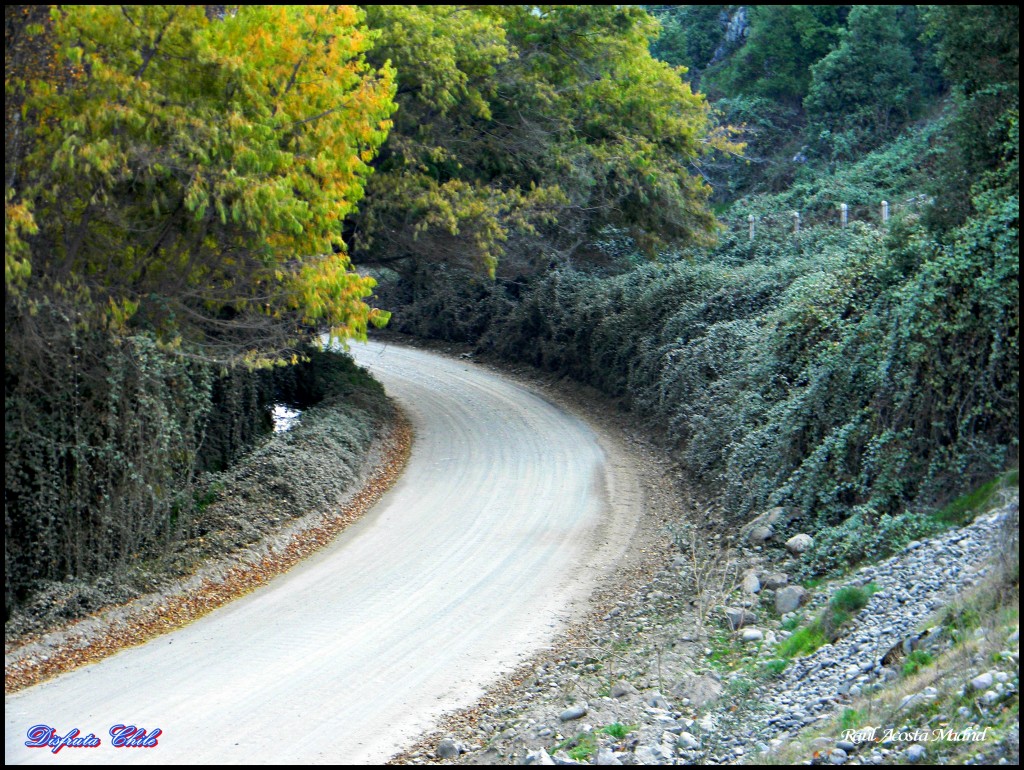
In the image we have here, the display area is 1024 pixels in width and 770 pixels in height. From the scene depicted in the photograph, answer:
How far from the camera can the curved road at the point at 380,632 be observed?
27.2 ft

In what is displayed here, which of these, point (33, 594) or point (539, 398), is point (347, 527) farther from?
point (539, 398)

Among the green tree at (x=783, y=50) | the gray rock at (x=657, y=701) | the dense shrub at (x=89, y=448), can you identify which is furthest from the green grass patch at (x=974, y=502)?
the green tree at (x=783, y=50)

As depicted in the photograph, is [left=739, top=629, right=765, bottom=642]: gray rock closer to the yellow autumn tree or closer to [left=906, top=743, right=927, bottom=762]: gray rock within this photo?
[left=906, top=743, right=927, bottom=762]: gray rock

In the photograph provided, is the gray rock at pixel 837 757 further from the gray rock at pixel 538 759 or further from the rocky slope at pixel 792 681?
the gray rock at pixel 538 759

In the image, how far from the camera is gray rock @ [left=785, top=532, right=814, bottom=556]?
10883mm

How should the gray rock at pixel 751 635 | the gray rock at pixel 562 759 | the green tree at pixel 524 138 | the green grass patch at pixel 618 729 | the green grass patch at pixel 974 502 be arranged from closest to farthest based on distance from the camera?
1. the gray rock at pixel 562 759
2. the green grass patch at pixel 618 729
3. the green grass patch at pixel 974 502
4. the gray rock at pixel 751 635
5. the green tree at pixel 524 138

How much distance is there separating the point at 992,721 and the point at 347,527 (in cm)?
986

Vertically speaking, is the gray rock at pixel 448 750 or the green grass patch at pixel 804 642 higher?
the green grass patch at pixel 804 642

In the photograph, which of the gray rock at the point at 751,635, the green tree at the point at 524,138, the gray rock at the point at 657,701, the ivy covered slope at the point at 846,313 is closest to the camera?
the gray rock at the point at 657,701

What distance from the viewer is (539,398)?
23.2 meters

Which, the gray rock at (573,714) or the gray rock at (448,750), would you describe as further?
the gray rock at (573,714)

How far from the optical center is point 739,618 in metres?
9.90

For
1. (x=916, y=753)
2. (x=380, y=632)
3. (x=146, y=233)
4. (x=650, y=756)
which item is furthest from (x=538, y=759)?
(x=146, y=233)

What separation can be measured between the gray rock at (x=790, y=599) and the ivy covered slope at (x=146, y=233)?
221 inches
